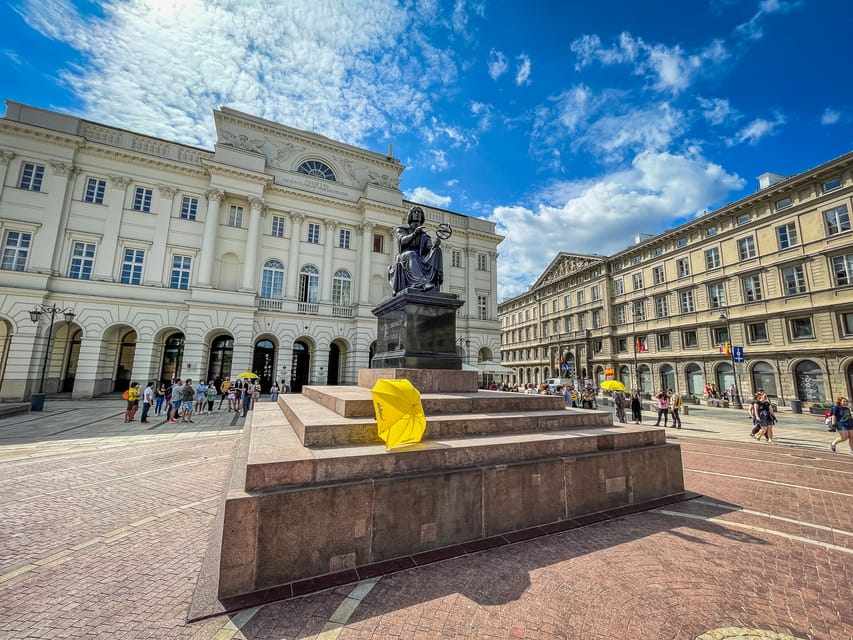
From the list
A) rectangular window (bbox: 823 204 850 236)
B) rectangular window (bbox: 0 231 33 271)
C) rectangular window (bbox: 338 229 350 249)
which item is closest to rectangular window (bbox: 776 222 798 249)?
rectangular window (bbox: 823 204 850 236)

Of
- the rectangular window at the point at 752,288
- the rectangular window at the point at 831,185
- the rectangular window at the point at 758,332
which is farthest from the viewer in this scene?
the rectangular window at the point at 752,288

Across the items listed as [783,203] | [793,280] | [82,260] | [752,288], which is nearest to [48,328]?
[82,260]

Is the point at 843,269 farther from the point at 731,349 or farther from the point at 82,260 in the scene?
the point at 82,260

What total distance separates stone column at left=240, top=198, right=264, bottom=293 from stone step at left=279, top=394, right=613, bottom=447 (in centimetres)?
2180

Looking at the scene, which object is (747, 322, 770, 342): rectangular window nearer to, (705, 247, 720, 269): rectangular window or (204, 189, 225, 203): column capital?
(705, 247, 720, 269): rectangular window

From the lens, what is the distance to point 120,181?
23.5 metres

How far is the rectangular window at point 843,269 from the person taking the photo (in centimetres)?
2239

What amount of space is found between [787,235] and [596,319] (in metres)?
20.1

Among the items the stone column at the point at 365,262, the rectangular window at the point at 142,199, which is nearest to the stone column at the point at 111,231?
the rectangular window at the point at 142,199

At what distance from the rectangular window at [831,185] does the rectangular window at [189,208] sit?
4506 cm

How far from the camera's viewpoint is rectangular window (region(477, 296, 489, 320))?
112ft

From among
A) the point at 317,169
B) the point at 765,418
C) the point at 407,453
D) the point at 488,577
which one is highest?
the point at 317,169

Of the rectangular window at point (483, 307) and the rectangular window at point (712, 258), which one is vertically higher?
the rectangular window at point (712, 258)

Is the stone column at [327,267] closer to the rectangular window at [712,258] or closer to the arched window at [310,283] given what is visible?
the arched window at [310,283]
